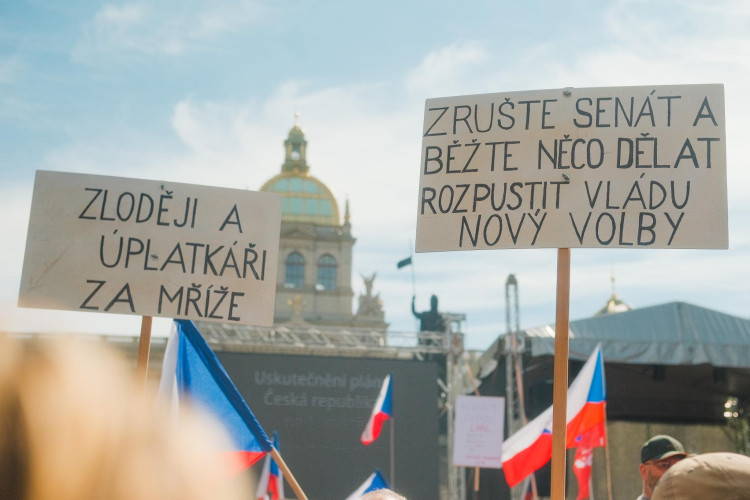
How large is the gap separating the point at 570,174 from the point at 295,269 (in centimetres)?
4458

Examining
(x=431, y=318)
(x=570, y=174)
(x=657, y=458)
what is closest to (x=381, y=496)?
(x=570, y=174)

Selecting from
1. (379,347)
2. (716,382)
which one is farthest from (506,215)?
(379,347)

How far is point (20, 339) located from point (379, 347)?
15.8 m

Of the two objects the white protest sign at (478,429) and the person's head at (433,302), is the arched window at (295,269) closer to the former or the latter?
the person's head at (433,302)

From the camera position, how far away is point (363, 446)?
18031mm

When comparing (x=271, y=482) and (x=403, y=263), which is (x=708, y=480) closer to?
(x=271, y=482)

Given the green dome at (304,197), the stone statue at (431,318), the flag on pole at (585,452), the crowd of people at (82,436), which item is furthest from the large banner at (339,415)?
the green dome at (304,197)

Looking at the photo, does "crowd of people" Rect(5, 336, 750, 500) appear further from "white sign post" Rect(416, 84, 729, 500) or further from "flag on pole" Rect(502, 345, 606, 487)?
"flag on pole" Rect(502, 345, 606, 487)

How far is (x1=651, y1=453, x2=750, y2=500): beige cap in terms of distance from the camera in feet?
4.16

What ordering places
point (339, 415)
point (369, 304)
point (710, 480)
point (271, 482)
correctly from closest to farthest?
point (710, 480) < point (271, 482) < point (339, 415) < point (369, 304)

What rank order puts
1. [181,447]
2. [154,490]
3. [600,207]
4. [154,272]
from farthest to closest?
[154,272]
[600,207]
[181,447]
[154,490]

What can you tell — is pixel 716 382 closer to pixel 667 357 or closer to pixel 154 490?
pixel 667 357

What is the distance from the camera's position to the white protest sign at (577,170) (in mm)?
2812

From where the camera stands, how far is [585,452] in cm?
912
